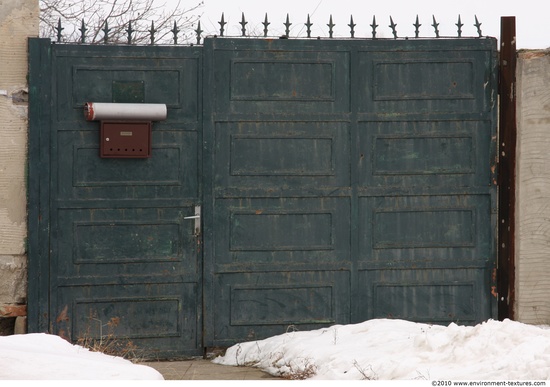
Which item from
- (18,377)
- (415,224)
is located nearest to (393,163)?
(415,224)

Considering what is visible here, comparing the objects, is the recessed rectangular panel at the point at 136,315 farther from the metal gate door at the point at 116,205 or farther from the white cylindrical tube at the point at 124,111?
the white cylindrical tube at the point at 124,111

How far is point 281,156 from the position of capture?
7.91m

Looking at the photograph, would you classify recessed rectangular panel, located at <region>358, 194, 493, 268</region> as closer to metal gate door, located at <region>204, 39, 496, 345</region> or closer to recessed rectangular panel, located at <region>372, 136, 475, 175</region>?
metal gate door, located at <region>204, 39, 496, 345</region>

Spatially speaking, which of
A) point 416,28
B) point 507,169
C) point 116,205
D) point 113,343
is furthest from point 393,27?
point 113,343

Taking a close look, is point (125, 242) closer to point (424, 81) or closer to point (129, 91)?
point (129, 91)

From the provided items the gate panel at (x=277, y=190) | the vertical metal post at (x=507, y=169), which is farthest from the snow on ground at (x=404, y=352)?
the vertical metal post at (x=507, y=169)

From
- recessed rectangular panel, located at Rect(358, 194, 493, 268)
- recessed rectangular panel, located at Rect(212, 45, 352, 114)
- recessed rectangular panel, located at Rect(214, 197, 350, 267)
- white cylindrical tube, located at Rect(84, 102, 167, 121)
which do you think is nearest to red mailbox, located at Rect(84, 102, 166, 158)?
white cylindrical tube, located at Rect(84, 102, 167, 121)

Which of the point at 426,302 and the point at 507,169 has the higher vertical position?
the point at 507,169

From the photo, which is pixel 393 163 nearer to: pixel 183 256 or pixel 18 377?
pixel 183 256

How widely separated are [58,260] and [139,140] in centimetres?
115

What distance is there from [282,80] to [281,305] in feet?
6.03

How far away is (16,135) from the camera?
7613 mm

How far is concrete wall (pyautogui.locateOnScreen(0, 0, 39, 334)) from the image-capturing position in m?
7.60

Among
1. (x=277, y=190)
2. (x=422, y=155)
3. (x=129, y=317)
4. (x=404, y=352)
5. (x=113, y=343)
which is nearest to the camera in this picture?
(x=404, y=352)
